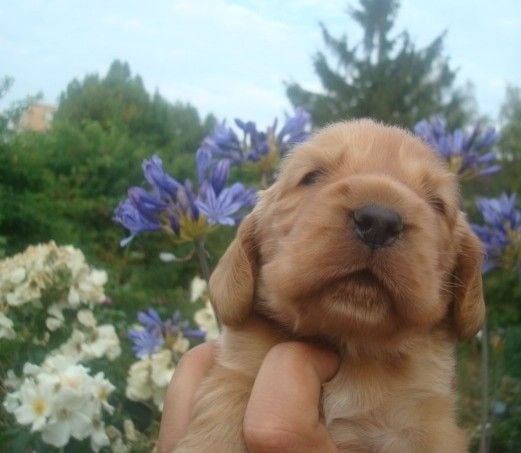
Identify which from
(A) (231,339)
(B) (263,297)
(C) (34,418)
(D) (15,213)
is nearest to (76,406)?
(C) (34,418)

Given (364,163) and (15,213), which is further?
(15,213)

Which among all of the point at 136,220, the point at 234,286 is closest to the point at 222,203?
the point at 136,220

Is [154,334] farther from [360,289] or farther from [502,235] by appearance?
[360,289]

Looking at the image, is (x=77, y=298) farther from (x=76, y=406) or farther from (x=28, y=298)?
(x=76, y=406)

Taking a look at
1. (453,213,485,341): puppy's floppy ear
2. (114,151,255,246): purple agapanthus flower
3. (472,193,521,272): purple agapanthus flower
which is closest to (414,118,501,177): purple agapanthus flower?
(472,193,521,272): purple agapanthus flower

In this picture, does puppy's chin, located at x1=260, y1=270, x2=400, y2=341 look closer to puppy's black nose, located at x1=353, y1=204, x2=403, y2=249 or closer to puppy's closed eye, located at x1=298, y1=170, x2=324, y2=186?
puppy's black nose, located at x1=353, y1=204, x2=403, y2=249

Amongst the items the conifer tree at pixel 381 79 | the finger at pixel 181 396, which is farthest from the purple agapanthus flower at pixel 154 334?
the conifer tree at pixel 381 79
